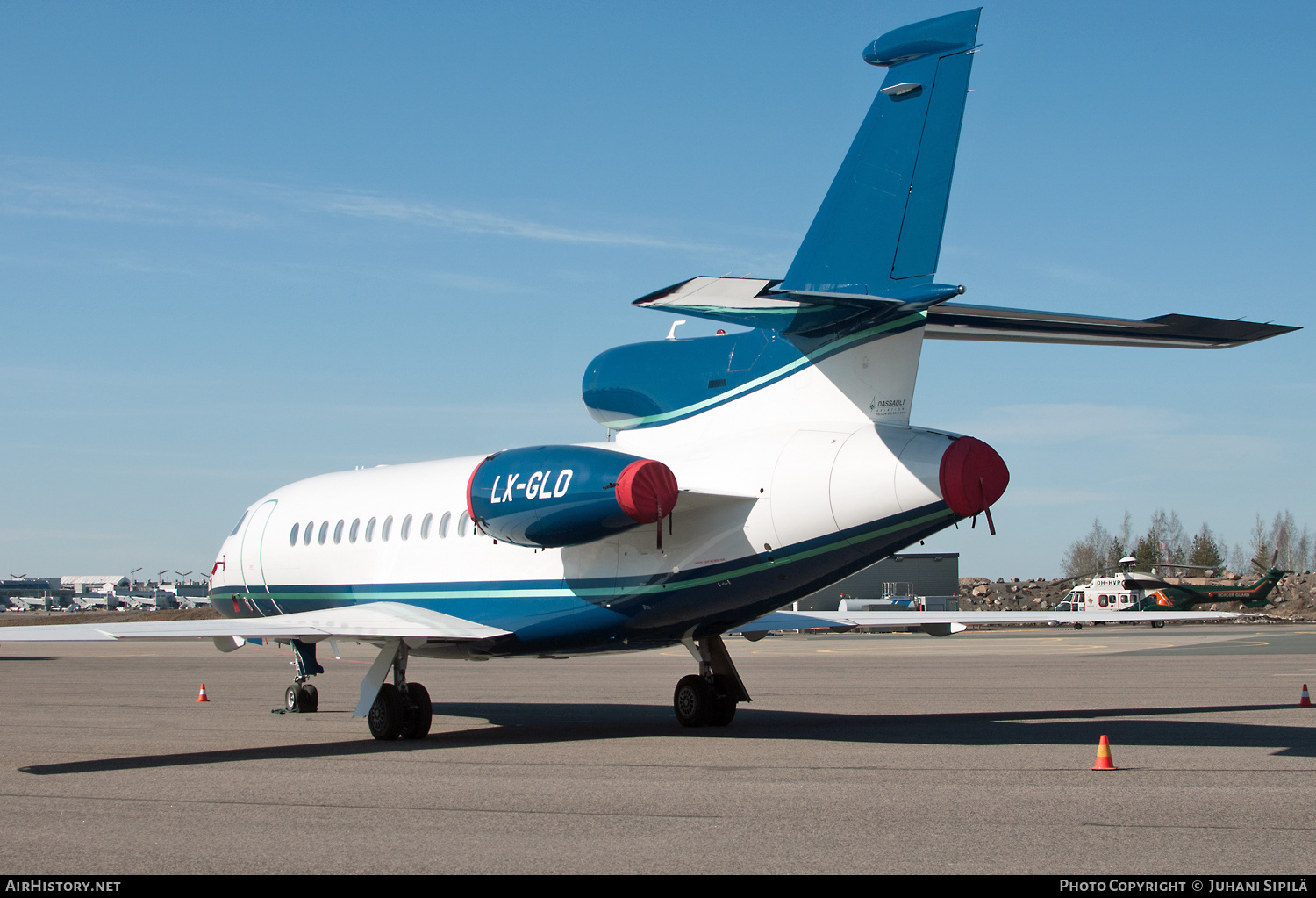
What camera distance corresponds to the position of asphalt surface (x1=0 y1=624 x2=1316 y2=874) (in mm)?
7449

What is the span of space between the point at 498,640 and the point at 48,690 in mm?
14387

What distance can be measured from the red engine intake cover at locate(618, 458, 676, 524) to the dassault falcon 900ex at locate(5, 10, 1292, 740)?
A: 21 mm

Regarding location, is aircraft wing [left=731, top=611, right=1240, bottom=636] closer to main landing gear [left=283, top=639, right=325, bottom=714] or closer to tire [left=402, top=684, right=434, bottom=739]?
tire [left=402, top=684, right=434, bottom=739]

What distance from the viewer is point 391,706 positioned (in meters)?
15.3

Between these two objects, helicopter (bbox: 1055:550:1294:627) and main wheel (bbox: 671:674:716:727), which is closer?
main wheel (bbox: 671:674:716:727)

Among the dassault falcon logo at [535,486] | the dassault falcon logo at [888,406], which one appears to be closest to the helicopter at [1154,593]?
the dassault falcon logo at [888,406]

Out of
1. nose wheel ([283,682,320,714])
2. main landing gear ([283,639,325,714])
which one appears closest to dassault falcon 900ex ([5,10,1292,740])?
main landing gear ([283,639,325,714])

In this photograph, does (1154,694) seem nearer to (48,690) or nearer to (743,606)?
(743,606)

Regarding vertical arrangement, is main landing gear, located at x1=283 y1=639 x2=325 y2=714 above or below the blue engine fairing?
below

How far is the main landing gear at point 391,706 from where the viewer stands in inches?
602

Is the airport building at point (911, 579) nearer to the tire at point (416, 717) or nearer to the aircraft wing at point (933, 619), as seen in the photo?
the aircraft wing at point (933, 619)

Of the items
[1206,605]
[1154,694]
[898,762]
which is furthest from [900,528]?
[1206,605]

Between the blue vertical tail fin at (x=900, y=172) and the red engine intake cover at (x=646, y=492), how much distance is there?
253 cm

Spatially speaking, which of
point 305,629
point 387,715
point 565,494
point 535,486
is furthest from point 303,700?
point 565,494
